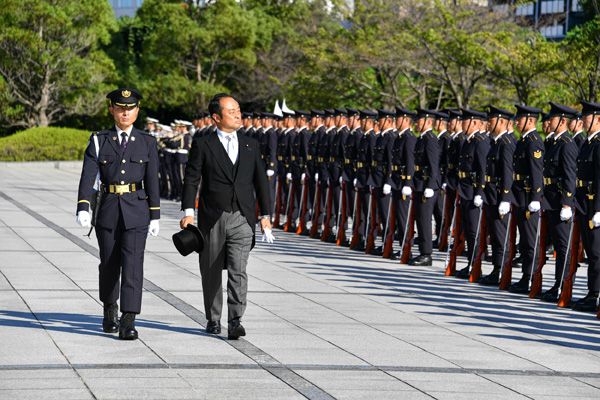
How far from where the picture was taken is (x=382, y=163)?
13.9m

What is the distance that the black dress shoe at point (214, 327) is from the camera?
25.2 ft

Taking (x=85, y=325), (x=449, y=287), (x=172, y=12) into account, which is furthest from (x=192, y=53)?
(x=85, y=325)

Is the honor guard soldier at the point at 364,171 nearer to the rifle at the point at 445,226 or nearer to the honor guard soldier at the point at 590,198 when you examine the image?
the rifle at the point at 445,226

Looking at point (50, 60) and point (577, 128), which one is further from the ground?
point (50, 60)

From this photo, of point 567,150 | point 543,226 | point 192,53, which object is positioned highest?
point 192,53

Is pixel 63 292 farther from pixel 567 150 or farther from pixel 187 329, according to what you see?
pixel 567 150

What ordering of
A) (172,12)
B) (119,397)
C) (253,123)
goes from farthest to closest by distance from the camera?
(172,12) < (253,123) < (119,397)

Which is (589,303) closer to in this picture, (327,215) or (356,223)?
(356,223)

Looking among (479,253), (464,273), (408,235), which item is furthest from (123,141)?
(408,235)

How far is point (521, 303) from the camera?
1005 cm

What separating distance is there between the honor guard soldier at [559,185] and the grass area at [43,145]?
3122 cm

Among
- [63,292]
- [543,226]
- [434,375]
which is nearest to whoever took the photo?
[434,375]

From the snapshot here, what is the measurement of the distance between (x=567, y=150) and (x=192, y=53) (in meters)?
33.5

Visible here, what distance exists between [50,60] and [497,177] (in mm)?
31938
